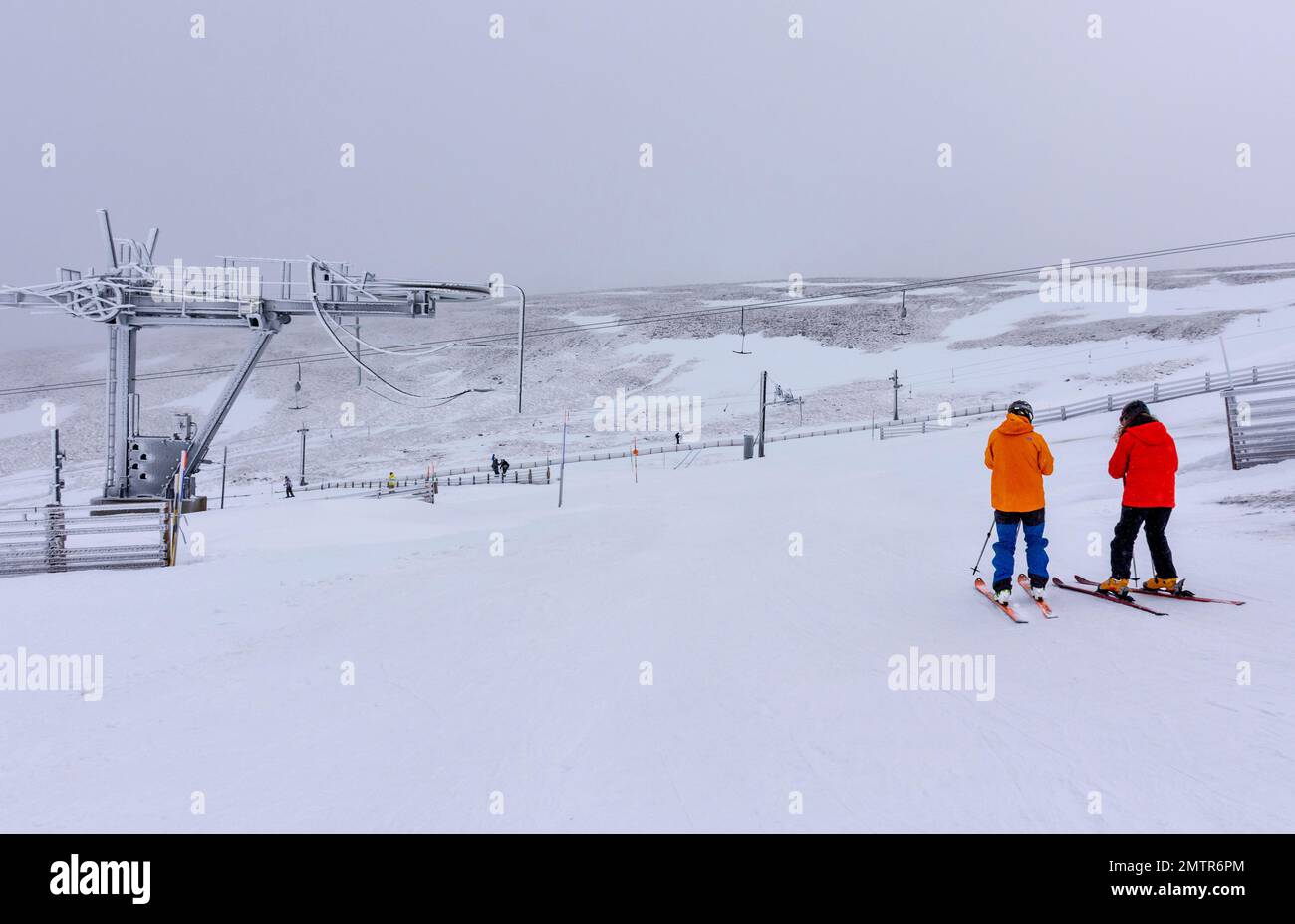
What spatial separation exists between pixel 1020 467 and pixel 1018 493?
239 millimetres

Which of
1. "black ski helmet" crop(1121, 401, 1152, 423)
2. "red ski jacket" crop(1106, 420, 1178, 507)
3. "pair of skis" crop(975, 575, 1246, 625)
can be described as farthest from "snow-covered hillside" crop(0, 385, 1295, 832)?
"black ski helmet" crop(1121, 401, 1152, 423)

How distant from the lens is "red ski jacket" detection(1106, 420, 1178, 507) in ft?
22.2

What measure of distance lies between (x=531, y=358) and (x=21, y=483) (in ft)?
139

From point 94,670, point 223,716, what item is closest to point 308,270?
point 94,670

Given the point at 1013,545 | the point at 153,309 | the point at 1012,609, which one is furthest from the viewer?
the point at 153,309

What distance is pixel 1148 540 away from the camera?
6.93 meters

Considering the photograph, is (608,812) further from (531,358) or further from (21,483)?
(531,358)

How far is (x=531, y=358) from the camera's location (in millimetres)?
75625

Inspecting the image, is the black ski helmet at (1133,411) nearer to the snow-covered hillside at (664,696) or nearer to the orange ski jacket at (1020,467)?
the orange ski jacket at (1020,467)

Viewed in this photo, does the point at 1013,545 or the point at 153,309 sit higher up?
the point at 153,309

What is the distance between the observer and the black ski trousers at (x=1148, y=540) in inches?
268

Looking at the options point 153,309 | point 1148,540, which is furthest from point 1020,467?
point 153,309

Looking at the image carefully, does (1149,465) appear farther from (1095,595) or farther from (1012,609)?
(1012,609)

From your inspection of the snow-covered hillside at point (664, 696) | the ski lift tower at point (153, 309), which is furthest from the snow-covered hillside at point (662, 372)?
the snow-covered hillside at point (664, 696)
